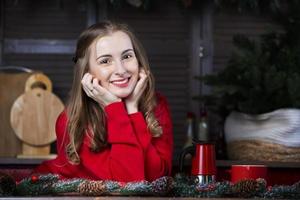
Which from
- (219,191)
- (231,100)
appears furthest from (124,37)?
(231,100)

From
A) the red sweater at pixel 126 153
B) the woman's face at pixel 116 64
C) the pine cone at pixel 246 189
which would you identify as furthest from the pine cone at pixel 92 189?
the woman's face at pixel 116 64

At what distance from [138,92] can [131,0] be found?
100 centimetres

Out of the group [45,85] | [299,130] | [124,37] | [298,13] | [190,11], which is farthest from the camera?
[190,11]

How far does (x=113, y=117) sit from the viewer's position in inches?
58.8

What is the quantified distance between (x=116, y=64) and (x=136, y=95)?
0.10 metres

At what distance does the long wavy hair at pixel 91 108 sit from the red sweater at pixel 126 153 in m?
0.02

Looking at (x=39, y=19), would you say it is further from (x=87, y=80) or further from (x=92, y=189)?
(x=92, y=189)

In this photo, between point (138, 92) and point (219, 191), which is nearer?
point (219, 191)

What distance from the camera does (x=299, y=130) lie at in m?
2.03

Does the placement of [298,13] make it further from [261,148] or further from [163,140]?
[163,140]

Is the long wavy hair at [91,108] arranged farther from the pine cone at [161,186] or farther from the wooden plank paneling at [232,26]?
the wooden plank paneling at [232,26]

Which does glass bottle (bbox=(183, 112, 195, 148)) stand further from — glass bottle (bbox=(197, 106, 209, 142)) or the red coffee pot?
the red coffee pot

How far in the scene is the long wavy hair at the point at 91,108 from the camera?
1524mm

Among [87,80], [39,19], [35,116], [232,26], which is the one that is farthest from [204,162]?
[39,19]
